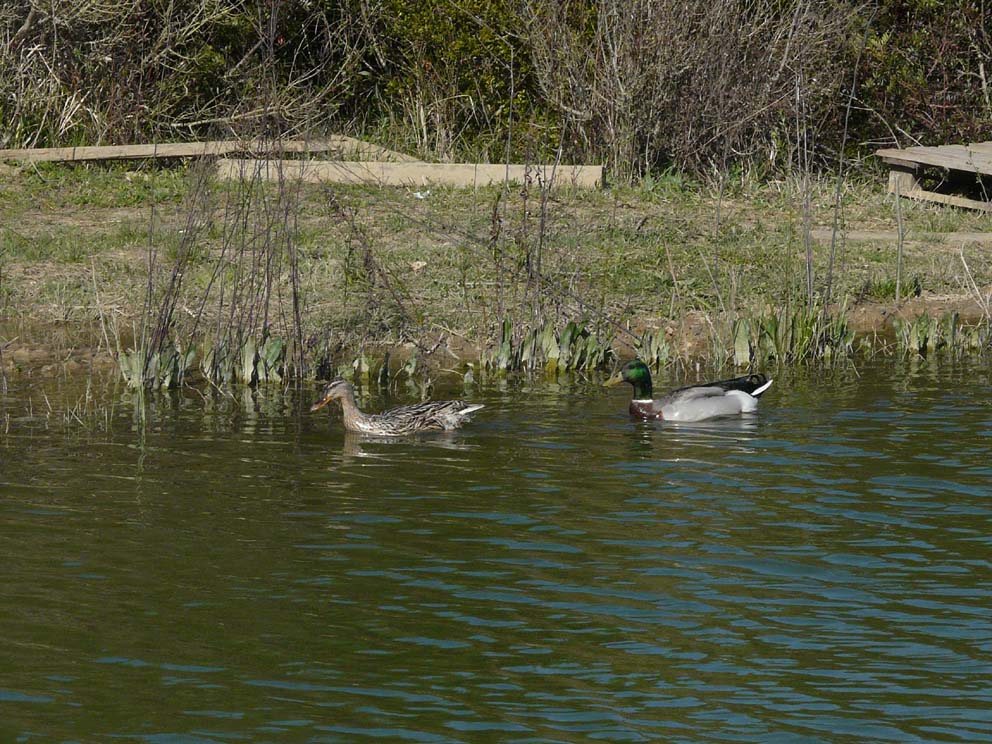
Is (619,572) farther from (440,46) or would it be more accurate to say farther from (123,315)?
(440,46)

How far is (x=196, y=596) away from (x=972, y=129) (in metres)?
16.2

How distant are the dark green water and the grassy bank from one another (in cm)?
158

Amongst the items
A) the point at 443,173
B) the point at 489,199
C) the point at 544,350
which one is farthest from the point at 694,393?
the point at 443,173

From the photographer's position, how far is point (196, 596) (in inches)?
289

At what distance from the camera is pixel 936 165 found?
1906 centimetres

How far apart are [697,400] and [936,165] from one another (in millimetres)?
8448

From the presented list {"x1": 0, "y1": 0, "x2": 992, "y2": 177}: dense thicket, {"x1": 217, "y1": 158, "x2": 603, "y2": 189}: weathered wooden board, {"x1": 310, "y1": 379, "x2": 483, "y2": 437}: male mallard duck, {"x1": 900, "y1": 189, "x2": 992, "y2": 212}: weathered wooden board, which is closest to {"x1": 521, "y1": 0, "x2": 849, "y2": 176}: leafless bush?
{"x1": 0, "y1": 0, "x2": 992, "y2": 177}: dense thicket

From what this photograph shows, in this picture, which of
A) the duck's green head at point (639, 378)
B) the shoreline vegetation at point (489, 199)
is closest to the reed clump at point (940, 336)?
the shoreline vegetation at point (489, 199)

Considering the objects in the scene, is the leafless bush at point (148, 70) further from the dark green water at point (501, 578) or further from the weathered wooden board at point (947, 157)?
the dark green water at point (501, 578)

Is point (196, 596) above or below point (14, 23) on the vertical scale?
below

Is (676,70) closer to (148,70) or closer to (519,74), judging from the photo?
(519,74)

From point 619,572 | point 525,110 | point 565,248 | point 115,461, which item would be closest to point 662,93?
point 525,110

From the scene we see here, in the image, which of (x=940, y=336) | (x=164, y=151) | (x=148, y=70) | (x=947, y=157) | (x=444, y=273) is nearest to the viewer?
(x=940, y=336)

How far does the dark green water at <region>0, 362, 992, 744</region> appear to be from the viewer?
19.7 feet
